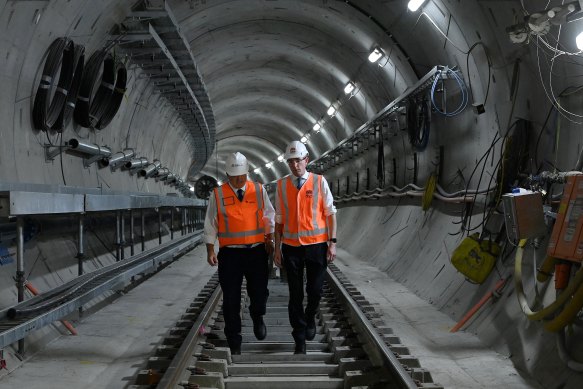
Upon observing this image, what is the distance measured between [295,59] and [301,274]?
11.0 meters

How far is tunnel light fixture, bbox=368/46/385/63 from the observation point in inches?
439

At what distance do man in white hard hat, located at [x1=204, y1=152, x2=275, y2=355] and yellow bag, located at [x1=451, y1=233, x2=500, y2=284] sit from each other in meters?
2.62

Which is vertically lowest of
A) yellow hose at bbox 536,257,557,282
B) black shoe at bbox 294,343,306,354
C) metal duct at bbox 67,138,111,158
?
black shoe at bbox 294,343,306,354

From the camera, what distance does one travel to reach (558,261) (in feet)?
15.7

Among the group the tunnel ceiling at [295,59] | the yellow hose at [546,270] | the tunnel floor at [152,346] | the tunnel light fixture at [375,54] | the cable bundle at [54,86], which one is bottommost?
the tunnel floor at [152,346]

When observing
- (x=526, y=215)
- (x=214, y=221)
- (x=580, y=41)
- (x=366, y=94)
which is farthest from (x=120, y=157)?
(x=580, y=41)

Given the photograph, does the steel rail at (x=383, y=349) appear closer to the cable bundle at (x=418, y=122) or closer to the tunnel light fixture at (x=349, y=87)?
the cable bundle at (x=418, y=122)

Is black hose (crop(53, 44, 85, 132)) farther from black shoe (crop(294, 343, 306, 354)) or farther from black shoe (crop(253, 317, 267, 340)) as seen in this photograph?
black shoe (crop(294, 343, 306, 354))

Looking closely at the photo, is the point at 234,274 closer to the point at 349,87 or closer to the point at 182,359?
the point at 182,359

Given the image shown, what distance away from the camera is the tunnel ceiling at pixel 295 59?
36.9 feet

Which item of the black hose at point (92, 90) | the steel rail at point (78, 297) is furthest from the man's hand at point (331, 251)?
the black hose at point (92, 90)

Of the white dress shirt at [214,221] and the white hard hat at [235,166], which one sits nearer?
the white hard hat at [235,166]

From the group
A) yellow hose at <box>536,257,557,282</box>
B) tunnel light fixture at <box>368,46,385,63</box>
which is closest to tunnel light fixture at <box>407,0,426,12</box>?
tunnel light fixture at <box>368,46,385,63</box>

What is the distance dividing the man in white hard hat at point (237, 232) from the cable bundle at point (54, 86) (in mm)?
3253
